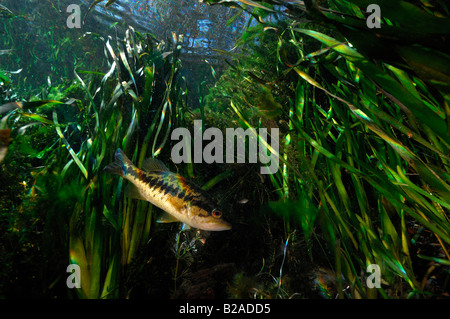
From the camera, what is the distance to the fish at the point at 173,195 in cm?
154

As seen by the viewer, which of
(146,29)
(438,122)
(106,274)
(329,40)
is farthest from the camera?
(146,29)

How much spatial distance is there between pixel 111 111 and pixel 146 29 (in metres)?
17.4

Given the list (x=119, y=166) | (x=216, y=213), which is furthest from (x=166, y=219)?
(x=119, y=166)

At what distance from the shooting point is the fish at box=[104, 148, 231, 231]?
1545 millimetres

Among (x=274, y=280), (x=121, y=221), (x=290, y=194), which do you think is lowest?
(x=274, y=280)

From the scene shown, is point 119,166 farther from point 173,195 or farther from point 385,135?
point 385,135

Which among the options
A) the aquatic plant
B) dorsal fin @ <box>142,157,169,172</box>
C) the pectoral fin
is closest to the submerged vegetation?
the aquatic plant

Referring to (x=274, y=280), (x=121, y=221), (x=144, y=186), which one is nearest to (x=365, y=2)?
(x=144, y=186)

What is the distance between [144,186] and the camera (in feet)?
5.59

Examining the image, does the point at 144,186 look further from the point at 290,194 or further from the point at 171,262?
the point at 290,194

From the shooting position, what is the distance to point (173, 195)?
158 centimetres

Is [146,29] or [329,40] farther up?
[146,29]

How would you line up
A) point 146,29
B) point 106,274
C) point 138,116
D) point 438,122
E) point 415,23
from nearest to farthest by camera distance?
point 415,23, point 438,122, point 106,274, point 138,116, point 146,29

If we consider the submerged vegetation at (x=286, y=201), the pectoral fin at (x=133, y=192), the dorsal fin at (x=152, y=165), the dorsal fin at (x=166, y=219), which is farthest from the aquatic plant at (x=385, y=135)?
the pectoral fin at (x=133, y=192)
